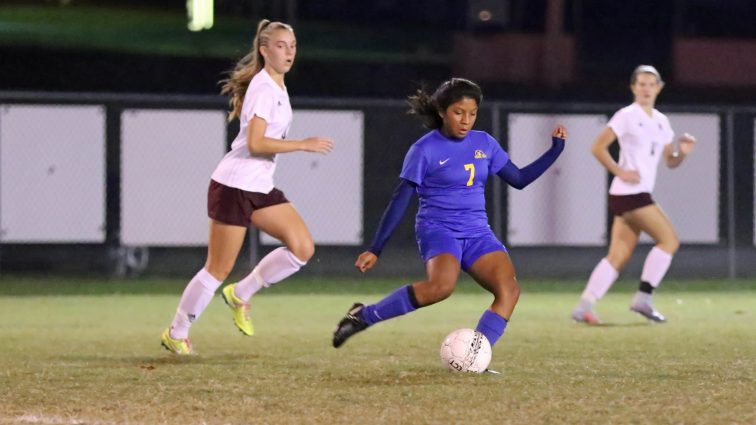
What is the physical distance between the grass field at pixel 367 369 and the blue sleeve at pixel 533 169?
3.40 ft

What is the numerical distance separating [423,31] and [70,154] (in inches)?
804

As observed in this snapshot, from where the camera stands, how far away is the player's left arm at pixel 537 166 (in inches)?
313

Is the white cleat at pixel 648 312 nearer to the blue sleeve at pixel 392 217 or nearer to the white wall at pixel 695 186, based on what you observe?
the blue sleeve at pixel 392 217

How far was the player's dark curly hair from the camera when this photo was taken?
7.84 m

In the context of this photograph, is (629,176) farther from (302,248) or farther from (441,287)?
(441,287)

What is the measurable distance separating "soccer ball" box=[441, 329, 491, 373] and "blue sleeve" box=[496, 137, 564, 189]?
0.94 metres

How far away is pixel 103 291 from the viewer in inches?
607

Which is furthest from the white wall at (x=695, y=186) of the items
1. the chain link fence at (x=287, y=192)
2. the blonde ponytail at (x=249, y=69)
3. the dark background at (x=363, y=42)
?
the blonde ponytail at (x=249, y=69)

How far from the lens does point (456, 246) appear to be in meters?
7.86

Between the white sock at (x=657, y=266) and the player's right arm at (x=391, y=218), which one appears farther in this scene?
the white sock at (x=657, y=266)

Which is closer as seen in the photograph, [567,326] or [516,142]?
[567,326]

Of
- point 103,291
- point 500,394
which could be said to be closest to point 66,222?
point 103,291

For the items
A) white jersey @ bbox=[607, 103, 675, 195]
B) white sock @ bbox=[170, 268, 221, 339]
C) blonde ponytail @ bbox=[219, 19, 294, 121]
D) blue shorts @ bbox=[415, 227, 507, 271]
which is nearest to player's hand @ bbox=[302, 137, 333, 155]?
blue shorts @ bbox=[415, 227, 507, 271]

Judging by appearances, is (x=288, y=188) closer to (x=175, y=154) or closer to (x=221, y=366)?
(x=175, y=154)
